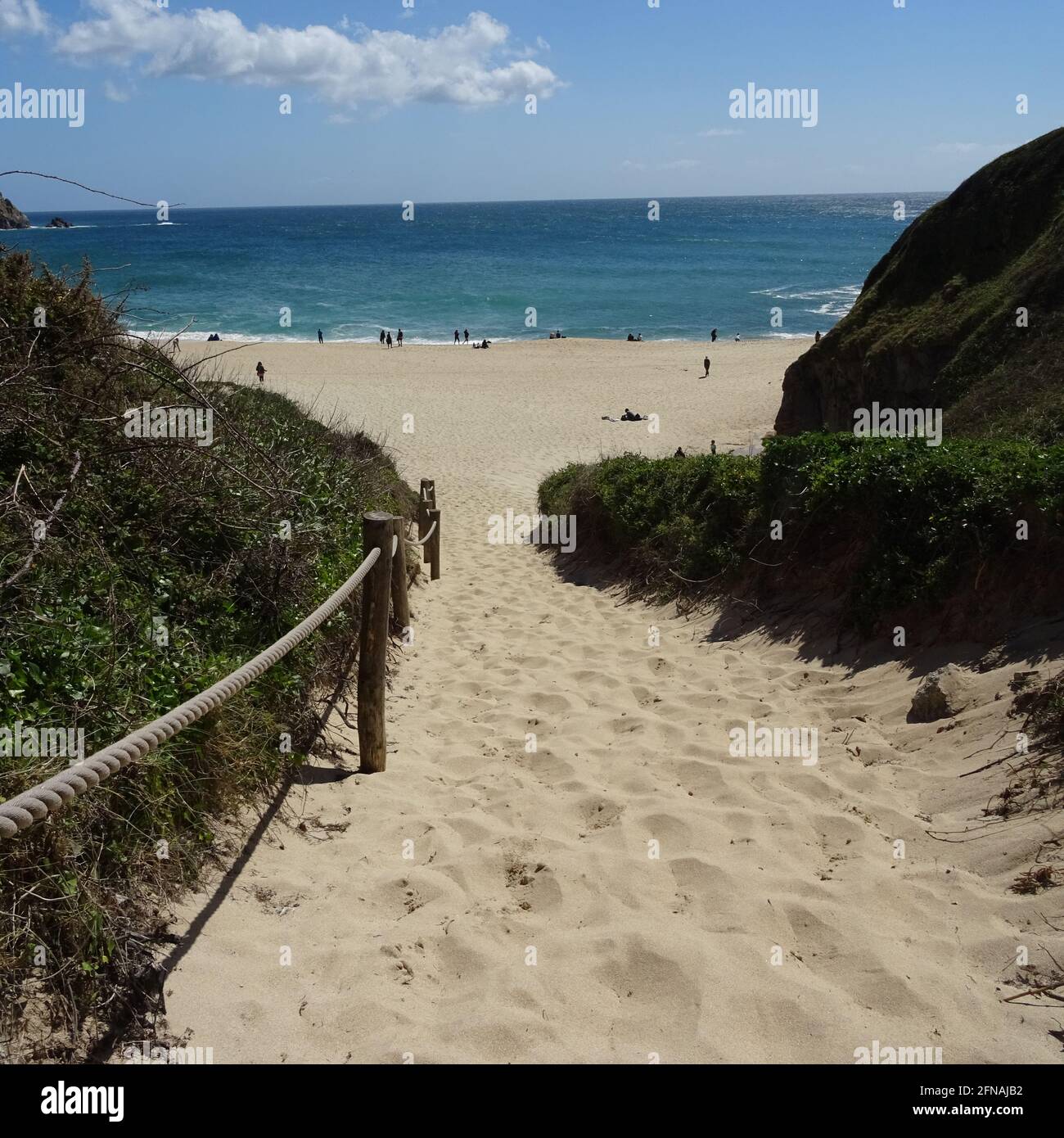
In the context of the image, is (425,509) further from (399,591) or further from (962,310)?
(962,310)

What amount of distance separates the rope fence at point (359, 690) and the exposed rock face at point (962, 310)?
7.60 m

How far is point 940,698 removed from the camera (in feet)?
17.2

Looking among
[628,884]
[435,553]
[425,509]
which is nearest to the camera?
[628,884]

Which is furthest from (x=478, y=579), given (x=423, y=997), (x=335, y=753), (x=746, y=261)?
(x=746, y=261)

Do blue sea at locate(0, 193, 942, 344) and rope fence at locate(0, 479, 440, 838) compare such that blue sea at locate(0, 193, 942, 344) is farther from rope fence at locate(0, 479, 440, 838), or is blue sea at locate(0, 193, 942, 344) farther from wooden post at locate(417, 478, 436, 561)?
wooden post at locate(417, 478, 436, 561)

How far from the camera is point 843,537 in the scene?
7.34 meters

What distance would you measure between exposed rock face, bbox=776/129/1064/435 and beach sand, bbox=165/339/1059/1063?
20.3 ft

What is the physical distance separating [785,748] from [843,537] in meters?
2.69

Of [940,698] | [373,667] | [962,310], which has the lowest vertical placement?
[940,698]

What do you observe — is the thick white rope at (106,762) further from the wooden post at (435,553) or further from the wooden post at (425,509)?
the wooden post at (425,509)

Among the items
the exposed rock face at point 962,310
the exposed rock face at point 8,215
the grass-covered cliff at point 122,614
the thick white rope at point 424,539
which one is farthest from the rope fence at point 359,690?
the exposed rock face at point 8,215

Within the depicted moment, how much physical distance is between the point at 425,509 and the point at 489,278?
69146 mm

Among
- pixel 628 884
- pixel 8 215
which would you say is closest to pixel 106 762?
pixel 628 884

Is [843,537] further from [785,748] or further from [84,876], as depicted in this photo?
[84,876]
